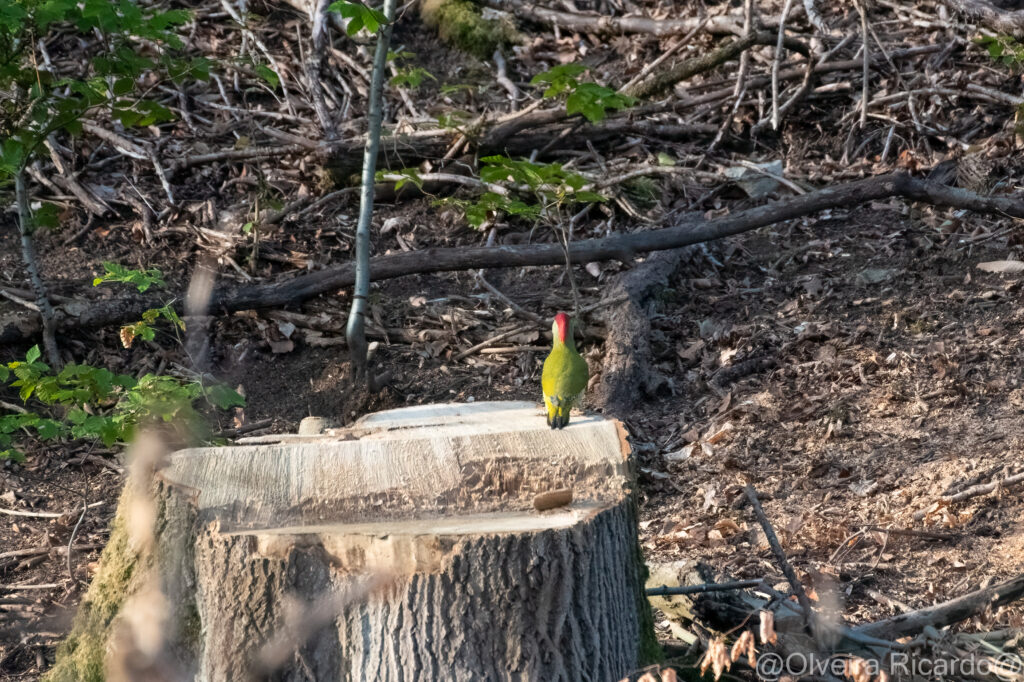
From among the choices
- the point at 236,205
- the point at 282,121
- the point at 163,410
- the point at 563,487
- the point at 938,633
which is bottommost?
the point at 938,633

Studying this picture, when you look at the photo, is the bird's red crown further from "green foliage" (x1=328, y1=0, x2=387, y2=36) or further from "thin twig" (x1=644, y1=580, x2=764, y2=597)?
"green foliage" (x1=328, y1=0, x2=387, y2=36)

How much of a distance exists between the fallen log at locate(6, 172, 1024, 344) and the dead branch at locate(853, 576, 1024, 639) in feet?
10.9

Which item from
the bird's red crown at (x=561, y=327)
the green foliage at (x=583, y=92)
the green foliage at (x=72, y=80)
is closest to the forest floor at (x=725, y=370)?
the bird's red crown at (x=561, y=327)

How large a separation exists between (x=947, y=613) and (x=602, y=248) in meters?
3.57

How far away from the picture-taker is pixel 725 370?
5504mm

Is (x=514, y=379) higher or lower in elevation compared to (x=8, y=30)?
lower

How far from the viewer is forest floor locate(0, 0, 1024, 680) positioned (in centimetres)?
397

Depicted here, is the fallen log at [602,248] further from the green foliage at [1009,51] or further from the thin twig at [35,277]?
the green foliage at [1009,51]

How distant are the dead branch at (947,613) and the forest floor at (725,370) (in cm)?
18

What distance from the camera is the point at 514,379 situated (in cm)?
579

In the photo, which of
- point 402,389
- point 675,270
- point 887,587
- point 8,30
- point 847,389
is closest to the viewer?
point 887,587

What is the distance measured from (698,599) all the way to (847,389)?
2159mm

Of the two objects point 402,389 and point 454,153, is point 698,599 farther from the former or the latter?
point 454,153

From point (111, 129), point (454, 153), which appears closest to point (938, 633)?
point (454, 153)
